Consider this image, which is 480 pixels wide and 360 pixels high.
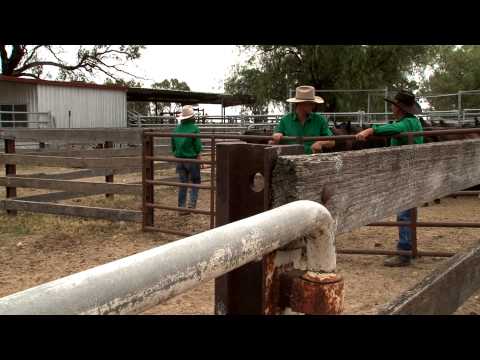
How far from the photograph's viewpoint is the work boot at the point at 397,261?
5.35 meters

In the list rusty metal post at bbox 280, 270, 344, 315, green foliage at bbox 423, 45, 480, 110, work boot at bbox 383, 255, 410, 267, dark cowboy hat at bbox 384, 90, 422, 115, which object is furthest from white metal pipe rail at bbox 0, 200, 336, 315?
green foliage at bbox 423, 45, 480, 110

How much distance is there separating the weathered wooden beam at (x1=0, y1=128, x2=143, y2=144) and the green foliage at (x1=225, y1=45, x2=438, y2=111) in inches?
760

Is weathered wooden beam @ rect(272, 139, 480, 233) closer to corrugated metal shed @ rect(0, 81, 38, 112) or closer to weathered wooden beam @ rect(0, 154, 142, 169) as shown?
weathered wooden beam @ rect(0, 154, 142, 169)

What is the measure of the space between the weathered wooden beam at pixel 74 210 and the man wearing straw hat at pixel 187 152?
922 millimetres

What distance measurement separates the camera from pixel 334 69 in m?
27.8

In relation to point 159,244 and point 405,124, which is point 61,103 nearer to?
point 159,244

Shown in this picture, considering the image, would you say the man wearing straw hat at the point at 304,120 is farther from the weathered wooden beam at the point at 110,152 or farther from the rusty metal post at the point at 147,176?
the weathered wooden beam at the point at 110,152

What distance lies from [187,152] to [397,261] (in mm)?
3551

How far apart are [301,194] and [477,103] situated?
40.8m

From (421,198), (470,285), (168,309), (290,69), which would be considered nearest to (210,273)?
(421,198)

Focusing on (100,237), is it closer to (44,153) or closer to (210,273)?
(44,153)

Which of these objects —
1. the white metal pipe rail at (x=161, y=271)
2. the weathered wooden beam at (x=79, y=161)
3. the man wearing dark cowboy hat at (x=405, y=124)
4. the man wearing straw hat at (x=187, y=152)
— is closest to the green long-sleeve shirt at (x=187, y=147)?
the man wearing straw hat at (x=187, y=152)

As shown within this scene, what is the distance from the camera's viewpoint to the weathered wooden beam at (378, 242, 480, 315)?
1.36m
